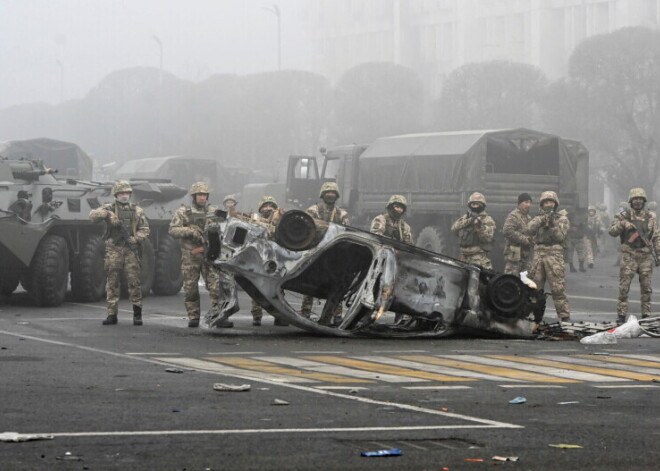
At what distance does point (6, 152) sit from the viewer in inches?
1586

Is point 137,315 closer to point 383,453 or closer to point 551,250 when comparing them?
point 551,250

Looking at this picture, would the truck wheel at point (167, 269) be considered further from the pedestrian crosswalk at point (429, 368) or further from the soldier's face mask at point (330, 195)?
the pedestrian crosswalk at point (429, 368)

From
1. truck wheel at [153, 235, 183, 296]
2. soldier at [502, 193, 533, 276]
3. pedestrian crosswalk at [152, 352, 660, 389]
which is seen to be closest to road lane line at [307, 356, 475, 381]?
pedestrian crosswalk at [152, 352, 660, 389]

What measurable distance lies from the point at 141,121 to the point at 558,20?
97.3ft

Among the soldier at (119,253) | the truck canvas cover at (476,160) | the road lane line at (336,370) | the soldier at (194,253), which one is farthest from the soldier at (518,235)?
the truck canvas cover at (476,160)

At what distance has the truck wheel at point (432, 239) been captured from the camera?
31766 mm

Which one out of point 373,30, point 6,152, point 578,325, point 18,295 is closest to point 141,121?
point 373,30

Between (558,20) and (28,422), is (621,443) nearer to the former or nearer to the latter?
(28,422)

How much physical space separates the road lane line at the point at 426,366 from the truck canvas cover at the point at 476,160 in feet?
Answer: 62.0

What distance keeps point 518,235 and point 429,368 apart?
7.96 m

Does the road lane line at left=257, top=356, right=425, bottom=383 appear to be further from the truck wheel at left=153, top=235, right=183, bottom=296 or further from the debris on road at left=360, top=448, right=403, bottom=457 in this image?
the truck wheel at left=153, top=235, right=183, bottom=296

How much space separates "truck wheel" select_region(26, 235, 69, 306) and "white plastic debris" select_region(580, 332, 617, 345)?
8403mm

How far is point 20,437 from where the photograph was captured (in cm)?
816

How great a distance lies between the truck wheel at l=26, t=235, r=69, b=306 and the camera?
20.8m
